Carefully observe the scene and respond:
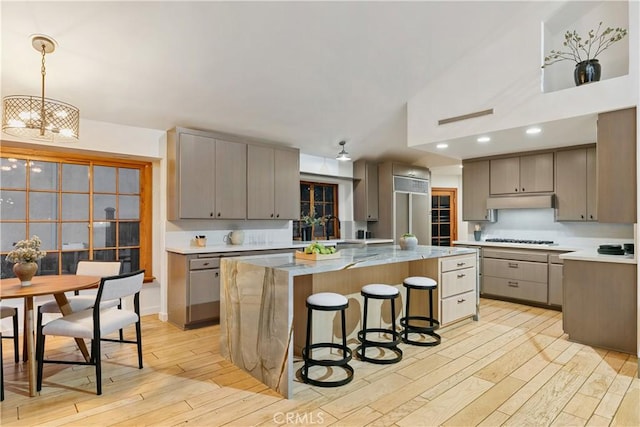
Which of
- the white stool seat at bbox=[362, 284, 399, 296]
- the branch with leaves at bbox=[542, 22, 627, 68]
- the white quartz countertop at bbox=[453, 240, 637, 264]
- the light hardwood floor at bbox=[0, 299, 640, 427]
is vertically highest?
the branch with leaves at bbox=[542, 22, 627, 68]

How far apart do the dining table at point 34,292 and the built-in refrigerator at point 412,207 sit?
4926 mm

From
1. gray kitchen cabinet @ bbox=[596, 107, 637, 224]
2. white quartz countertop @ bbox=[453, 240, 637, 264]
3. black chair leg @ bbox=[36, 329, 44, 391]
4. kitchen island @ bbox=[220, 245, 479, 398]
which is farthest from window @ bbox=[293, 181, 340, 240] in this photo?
gray kitchen cabinet @ bbox=[596, 107, 637, 224]

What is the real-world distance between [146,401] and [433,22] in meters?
4.12

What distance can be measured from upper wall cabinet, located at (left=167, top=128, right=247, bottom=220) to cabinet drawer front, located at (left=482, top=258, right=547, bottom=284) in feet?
12.4

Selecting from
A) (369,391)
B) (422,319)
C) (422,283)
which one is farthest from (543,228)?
(369,391)

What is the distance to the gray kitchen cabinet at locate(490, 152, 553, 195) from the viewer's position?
5.14 m

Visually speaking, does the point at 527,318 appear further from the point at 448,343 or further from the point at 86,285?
the point at 86,285

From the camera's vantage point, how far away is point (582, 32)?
3947 millimetres

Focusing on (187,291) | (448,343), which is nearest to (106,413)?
(187,291)

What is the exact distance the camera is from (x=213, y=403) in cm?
241

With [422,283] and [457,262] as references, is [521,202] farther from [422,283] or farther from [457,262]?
[422,283]

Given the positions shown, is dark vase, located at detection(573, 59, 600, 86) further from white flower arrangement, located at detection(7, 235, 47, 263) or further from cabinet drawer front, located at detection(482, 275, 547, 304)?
white flower arrangement, located at detection(7, 235, 47, 263)

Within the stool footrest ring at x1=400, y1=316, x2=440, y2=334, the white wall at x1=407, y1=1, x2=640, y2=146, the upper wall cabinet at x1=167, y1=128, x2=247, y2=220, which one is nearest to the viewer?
the white wall at x1=407, y1=1, x2=640, y2=146

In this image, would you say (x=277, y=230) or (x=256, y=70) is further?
(x=277, y=230)
